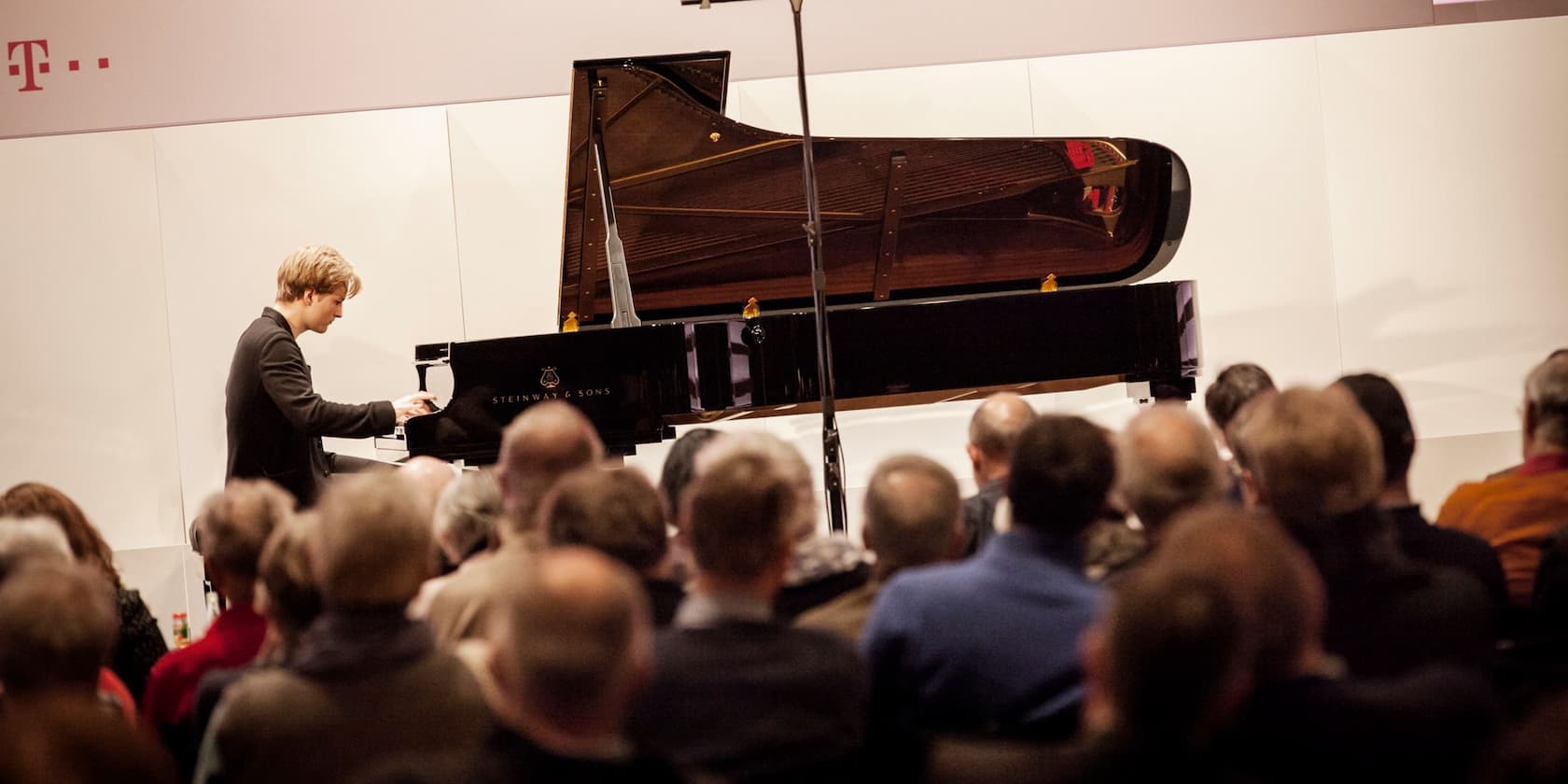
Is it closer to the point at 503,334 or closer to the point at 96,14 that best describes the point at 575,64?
the point at 503,334

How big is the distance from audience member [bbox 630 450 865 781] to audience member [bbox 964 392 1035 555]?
1.43m

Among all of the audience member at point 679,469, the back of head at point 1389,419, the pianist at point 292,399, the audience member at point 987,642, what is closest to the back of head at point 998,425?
the audience member at point 679,469

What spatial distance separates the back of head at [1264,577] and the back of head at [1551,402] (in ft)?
5.28

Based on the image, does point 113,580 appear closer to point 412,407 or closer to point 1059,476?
point 412,407

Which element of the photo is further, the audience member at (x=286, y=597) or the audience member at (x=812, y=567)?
the audience member at (x=812, y=567)

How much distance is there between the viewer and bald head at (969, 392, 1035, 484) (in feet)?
12.1

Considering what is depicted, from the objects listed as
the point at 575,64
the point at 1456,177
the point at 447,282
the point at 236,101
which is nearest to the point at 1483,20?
the point at 1456,177

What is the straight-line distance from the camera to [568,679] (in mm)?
1610

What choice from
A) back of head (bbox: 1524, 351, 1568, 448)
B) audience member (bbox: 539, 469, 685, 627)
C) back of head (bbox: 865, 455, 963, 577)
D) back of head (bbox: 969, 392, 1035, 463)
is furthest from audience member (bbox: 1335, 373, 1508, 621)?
audience member (bbox: 539, 469, 685, 627)

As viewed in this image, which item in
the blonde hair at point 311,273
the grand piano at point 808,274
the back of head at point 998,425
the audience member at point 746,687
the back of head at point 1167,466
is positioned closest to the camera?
the audience member at point 746,687

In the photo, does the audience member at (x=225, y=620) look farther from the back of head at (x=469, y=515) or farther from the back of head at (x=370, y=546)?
the back of head at (x=370, y=546)

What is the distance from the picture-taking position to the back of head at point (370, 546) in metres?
2.14

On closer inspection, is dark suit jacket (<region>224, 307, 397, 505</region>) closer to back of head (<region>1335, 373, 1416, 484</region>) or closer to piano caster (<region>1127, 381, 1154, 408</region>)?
piano caster (<region>1127, 381, 1154, 408</region>)

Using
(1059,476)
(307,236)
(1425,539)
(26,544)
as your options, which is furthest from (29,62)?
(1425,539)
